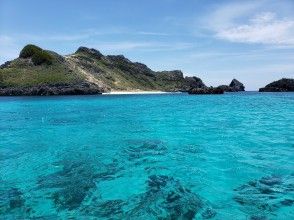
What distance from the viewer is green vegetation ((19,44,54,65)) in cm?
18338

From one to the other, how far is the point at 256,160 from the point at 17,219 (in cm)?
1443

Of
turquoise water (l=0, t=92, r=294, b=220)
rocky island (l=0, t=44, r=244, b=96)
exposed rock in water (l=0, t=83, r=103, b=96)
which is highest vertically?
rocky island (l=0, t=44, r=244, b=96)

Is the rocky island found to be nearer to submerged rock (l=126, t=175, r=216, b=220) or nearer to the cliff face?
the cliff face

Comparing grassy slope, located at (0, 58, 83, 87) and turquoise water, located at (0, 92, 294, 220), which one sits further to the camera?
Answer: grassy slope, located at (0, 58, 83, 87)

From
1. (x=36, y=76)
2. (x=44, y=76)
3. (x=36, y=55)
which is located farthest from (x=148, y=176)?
(x=36, y=55)

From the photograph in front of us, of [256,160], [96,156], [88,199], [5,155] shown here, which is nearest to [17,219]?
[88,199]

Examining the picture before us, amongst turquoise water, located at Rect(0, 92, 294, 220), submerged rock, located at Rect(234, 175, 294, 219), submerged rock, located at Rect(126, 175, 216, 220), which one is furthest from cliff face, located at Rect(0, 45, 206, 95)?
submerged rock, located at Rect(234, 175, 294, 219)

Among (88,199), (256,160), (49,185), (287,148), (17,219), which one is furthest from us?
(287,148)

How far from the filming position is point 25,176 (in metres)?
18.4

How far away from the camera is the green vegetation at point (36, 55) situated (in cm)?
18338

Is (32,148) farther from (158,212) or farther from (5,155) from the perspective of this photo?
(158,212)

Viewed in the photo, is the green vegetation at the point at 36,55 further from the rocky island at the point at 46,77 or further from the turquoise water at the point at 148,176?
the turquoise water at the point at 148,176

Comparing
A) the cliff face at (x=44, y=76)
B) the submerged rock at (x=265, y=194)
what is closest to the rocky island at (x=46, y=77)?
the cliff face at (x=44, y=76)

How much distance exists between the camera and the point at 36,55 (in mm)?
184875
